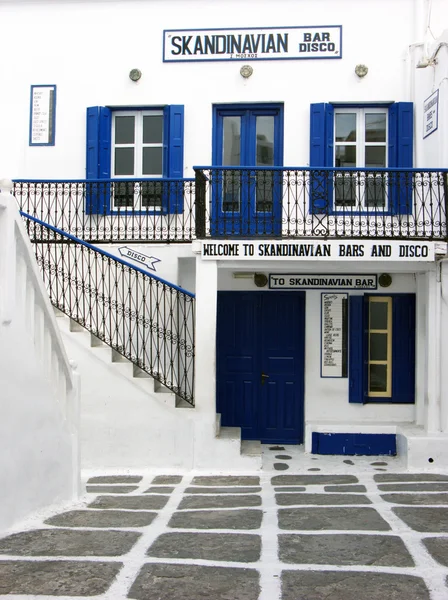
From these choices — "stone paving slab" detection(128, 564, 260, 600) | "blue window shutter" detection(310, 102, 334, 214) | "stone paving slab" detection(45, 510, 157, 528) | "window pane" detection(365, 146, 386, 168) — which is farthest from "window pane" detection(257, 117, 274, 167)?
"stone paving slab" detection(128, 564, 260, 600)

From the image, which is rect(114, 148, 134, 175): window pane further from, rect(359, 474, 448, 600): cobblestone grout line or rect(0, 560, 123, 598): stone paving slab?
rect(0, 560, 123, 598): stone paving slab

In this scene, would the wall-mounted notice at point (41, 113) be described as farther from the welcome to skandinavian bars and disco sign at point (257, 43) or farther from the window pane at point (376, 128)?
the window pane at point (376, 128)

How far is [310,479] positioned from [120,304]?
3.93 metres

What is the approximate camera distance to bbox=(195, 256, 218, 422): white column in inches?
349

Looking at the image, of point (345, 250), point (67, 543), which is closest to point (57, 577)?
point (67, 543)

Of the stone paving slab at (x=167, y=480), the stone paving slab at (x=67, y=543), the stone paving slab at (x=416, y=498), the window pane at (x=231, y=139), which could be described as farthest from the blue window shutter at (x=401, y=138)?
the stone paving slab at (x=67, y=543)

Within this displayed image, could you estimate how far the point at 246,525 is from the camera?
20.3 feet

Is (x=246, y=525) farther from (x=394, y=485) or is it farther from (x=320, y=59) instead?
(x=320, y=59)

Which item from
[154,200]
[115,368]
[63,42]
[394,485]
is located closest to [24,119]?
[63,42]

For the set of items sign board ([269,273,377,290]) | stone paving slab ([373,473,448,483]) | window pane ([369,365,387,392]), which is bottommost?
stone paving slab ([373,473,448,483])

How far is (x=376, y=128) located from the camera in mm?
10578

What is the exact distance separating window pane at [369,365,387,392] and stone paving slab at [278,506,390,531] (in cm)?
383

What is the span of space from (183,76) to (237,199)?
2.36 m

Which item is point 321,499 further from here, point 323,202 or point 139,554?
point 323,202
